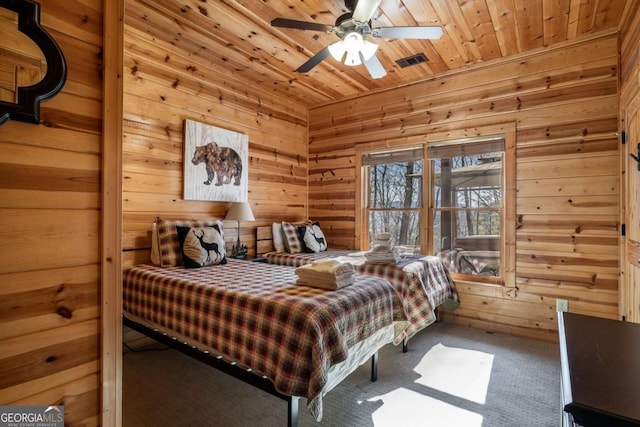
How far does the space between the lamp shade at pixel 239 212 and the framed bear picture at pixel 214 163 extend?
23cm

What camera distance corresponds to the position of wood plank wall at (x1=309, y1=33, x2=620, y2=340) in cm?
298

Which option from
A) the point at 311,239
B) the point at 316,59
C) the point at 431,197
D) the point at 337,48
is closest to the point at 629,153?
the point at 431,197

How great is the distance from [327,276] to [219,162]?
2.27m

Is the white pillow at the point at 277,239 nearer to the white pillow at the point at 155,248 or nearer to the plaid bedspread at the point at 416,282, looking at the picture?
the plaid bedspread at the point at 416,282

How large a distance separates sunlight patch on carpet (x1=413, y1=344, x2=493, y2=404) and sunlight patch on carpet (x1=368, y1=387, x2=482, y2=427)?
195mm

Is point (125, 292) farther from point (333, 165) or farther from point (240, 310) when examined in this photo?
point (333, 165)

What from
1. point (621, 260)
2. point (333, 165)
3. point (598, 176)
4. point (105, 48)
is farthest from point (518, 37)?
point (105, 48)

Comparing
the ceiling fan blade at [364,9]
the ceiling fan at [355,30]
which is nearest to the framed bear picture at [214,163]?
the ceiling fan at [355,30]

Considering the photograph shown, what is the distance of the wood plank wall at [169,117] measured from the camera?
9.75 ft

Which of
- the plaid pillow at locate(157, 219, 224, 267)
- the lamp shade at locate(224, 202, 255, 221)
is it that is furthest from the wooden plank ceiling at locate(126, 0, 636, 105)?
the plaid pillow at locate(157, 219, 224, 267)

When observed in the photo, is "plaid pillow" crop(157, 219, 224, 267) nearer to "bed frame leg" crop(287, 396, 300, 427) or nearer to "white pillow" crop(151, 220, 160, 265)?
"white pillow" crop(151, 220, 160, 265)

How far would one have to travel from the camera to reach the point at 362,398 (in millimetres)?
2168

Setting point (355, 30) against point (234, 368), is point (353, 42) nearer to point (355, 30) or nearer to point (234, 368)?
point (355, 30)

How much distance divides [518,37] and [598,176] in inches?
60.6
